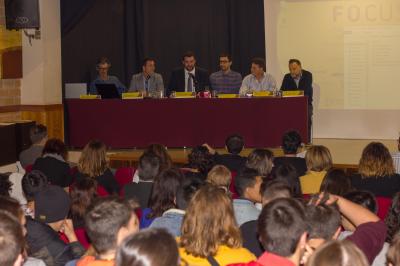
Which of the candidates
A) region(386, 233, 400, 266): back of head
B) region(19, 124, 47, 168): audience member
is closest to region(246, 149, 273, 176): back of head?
region(19, 124, 47, 168): audience member

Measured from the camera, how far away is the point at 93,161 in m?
5.34

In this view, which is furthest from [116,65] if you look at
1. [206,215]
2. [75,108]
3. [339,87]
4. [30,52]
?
[206,215]

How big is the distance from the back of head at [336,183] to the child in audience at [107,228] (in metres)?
1.73

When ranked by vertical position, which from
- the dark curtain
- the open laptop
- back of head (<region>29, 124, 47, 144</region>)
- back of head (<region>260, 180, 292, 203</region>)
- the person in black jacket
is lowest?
the person in black jacket

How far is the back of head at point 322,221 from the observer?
2.73m

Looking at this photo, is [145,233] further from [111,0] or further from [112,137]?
[111,0]

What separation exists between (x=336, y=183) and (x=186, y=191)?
3.20 feet

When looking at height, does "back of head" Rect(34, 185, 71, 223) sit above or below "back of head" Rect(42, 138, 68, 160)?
below

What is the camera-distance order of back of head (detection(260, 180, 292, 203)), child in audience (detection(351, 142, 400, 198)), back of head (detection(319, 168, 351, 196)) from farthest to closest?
child in audience (detection(351, 142, 400, 198)) < back of head (detection(319, 168, 351, 196)) < back of head (detection(260, 180, 292, 203))

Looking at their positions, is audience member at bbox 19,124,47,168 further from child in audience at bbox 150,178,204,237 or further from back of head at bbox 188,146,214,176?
child in audience at bbox 150,178,204,237

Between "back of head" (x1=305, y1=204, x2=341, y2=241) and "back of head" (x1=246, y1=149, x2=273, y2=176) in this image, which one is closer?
"back of head" (x1=305, y1=204, x2=341, y2=241)

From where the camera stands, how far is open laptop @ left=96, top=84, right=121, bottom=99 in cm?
944

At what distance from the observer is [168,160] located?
529 centimetres

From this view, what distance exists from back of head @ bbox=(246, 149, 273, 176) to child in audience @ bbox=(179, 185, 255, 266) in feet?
6.73
